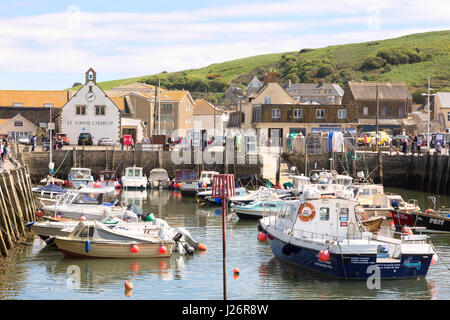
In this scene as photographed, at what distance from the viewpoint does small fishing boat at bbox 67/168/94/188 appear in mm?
61894

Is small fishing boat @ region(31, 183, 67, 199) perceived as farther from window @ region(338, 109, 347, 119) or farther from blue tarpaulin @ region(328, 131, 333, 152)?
window @ region(338, 109, 347, 119)

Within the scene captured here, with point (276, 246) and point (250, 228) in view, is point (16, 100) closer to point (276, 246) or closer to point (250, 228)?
point (250, 228)

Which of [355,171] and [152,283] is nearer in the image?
[152,283]

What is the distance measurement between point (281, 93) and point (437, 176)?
3912cm

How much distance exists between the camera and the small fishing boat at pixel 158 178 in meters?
66.1

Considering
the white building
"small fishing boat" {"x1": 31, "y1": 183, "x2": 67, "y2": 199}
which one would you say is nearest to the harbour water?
"small fishing boat" {"x1": 31, "y1": 183, "x2": 67, "y2": 199}

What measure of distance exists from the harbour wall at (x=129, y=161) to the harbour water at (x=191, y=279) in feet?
98.0

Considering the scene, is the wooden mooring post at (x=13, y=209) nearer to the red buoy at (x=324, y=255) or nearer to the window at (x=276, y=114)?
the red buoy at (x=324, y=255)

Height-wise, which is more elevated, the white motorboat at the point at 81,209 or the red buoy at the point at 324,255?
the white motorboat at the point at 81,209

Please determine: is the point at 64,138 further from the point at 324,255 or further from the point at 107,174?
the point at 324,255

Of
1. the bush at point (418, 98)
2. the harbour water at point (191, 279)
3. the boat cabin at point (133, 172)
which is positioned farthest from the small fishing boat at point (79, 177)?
the bush at point (418, 98)

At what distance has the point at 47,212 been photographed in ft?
134

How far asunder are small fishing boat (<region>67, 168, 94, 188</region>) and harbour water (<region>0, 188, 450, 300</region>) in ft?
82.6
